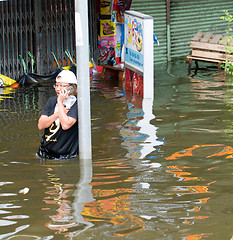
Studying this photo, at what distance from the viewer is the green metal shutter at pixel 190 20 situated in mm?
16297

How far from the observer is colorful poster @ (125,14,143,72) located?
38.7 ft

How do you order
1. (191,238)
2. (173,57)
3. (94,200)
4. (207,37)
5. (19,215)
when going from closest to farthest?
(191,238) < (19,215) < (94,200) < (207,37) < (173,57)

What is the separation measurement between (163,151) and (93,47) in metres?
7.79

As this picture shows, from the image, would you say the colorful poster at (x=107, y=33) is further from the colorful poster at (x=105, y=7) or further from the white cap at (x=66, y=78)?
the white cap at (x=66, y=78)

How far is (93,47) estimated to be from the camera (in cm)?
1518

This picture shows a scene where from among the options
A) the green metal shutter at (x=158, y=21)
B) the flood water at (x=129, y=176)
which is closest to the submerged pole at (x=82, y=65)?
the flood water at (x=129, y=176)

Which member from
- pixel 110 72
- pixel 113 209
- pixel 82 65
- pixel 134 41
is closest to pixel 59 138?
pixel 82 65

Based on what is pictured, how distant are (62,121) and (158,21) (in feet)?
32.1

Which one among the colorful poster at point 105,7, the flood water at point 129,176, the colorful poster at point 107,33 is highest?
the colorful poster at point 105,7

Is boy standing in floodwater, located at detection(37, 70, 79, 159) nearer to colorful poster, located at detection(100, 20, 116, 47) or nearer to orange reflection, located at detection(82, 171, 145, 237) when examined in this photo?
orange reflection, located at detection(82, 171, 145, 237)

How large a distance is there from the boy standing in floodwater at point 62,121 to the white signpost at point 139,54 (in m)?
4.78

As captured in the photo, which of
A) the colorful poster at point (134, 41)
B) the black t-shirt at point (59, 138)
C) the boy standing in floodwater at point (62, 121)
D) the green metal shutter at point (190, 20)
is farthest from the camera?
the green metal shutter at point (190, 20)

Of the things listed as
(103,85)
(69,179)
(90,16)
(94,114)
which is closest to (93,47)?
(90,16)

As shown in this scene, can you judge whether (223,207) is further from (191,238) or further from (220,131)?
(220,131)
